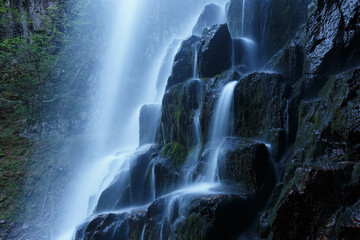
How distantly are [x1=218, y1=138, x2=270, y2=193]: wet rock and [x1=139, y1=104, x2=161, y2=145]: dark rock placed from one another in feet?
21.8

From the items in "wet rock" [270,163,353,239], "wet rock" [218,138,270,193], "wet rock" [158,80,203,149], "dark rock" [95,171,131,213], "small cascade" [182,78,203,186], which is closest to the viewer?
"wet rock" [270,163,353,239]

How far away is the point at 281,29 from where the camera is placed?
348 inches

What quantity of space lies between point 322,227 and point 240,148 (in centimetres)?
253

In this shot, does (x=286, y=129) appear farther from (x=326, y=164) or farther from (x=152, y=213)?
(x=152, y=213)

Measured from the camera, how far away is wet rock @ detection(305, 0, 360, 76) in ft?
17.0

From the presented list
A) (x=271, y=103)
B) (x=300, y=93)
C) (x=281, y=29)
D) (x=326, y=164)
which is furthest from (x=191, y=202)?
(x=281, y=29)

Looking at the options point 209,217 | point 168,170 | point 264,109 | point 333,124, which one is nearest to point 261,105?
point 264,109

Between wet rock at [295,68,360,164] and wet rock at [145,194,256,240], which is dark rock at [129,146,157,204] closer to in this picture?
wet rock at [145,194,256,240]

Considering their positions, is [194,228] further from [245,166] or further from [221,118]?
[221,118]

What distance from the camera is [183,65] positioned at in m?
10.9

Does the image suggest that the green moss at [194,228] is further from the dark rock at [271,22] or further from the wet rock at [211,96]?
the dark rock at [271,22]

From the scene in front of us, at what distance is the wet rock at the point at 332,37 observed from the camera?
5168 mm

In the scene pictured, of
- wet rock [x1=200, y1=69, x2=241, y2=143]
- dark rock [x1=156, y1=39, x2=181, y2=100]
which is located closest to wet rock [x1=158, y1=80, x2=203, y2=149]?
wet rock [x1=200, y1=69, x2=241, y2=143]

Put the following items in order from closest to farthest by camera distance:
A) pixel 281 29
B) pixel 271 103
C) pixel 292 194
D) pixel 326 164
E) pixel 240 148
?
pixel 292 194 → pixel 326 164 → pixel 240 148 → pixel 271 103 → pixel 281 29
